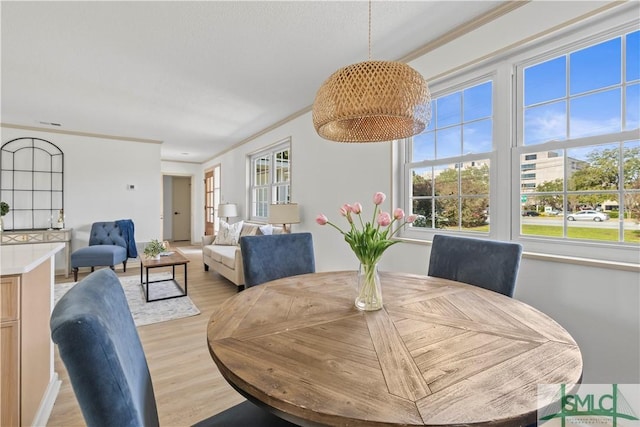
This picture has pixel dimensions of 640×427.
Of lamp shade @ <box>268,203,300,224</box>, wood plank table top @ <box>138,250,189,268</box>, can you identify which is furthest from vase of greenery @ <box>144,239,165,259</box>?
lamp shade @ <box>268,203,300,224</box>

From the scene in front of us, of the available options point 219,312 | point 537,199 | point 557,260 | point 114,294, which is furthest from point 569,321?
point 114,294

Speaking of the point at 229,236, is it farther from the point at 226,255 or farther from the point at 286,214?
the point at 286,214

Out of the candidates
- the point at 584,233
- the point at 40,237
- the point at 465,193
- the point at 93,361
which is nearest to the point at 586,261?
the point at 584,233

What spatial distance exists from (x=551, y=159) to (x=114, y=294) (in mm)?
2425

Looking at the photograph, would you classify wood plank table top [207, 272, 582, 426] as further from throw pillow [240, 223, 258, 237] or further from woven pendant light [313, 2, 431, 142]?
throw pillow [240, 223, 258, 237]

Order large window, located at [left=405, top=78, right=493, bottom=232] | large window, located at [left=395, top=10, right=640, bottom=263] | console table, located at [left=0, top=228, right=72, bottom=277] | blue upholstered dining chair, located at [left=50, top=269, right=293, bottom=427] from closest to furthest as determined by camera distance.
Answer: blue upholstered dining chair, located at [left=50, top=269, right=293, bottom=427]
large window, located at [left=395, top=10, right=640, bottom=263]
large window, located at [left=405, top=78, right=493, bottom=232]
console table, located at [left=0, top=228, right=72, bottom=277]

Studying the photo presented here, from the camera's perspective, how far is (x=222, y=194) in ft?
23.8

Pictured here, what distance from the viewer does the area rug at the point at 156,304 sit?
309 centimetres

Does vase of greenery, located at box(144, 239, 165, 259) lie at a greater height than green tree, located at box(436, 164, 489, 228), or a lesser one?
lesser

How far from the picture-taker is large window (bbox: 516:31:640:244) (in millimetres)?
1649

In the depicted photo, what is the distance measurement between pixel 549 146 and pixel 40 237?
6383mm

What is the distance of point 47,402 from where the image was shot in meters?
1.71

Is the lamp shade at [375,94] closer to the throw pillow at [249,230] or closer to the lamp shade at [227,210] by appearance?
the throw pillow at [249,230]

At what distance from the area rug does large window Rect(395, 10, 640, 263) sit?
2740mm
